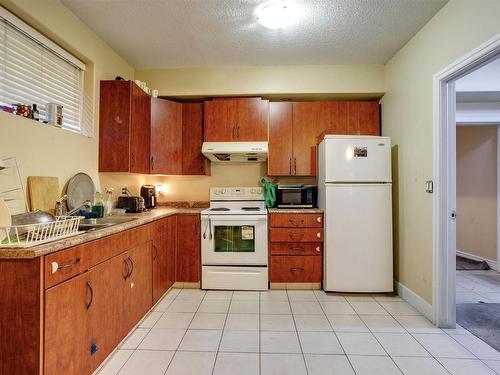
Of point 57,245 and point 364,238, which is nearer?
point 57,245

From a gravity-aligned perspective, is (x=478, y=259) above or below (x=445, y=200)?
below

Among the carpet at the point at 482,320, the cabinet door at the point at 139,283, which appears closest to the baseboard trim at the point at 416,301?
the carpet at the point at 482,320

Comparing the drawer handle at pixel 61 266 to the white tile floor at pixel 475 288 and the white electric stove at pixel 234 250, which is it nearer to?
the white electric stove at pixel 234 250

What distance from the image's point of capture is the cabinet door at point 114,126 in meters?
2.51

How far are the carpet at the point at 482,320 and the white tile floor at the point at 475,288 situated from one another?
0.45 feet

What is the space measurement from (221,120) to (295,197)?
126 centimetres

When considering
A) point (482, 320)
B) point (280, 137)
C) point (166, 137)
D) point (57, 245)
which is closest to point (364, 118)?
point (280, 137)

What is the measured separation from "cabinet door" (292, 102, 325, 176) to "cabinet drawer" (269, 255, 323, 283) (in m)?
1.08

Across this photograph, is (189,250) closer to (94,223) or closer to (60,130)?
(94,223)

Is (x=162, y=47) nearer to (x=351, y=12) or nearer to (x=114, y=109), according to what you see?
(x=114, y=109)

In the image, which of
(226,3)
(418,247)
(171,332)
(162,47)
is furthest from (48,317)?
(418,247)

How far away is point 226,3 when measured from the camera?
2.03 m

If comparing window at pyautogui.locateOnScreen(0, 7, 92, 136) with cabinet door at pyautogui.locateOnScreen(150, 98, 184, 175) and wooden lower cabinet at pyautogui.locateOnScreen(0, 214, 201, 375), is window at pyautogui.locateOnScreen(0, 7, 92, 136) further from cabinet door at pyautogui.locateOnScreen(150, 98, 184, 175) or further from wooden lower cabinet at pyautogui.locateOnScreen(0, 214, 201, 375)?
wooden lower cabinet at pyautogui.locateOnScreen(0, 214, 201, 375)

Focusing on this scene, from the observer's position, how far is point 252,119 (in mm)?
3121
